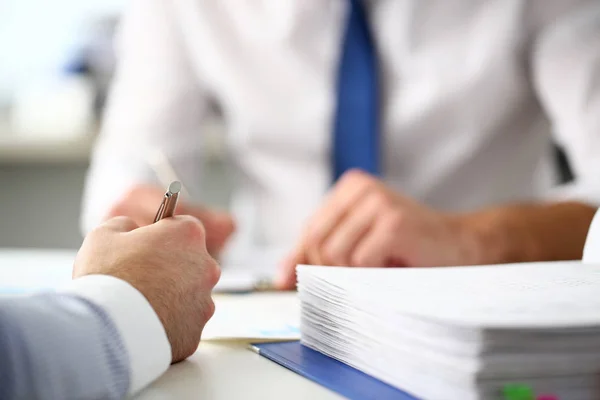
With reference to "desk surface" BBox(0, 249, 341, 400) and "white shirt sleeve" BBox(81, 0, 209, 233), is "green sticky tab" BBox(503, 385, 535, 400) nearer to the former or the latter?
"desk surface" BBox(0, 249, 341, 400)

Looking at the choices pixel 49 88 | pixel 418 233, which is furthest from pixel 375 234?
pixel 49 88

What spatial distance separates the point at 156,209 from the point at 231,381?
1.71 feet

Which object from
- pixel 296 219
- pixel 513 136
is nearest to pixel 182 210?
pixel 296 219

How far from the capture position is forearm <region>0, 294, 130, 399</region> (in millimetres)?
287

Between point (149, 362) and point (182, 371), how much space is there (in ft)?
0.14

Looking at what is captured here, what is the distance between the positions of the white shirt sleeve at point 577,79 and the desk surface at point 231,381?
0.57m

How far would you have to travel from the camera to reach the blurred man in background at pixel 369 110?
0.87 m

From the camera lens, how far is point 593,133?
2.85 ft

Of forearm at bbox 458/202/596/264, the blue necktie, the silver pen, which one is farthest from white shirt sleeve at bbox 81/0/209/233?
the silver pen

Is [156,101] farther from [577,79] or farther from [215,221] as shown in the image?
[577,79]

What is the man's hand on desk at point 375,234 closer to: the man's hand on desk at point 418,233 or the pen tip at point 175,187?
the man's hand on desk at point 418,233

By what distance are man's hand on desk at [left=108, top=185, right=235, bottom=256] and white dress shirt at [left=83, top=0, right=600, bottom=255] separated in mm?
165

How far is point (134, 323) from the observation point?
1.11 feet

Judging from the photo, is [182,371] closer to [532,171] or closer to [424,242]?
[424,242]
